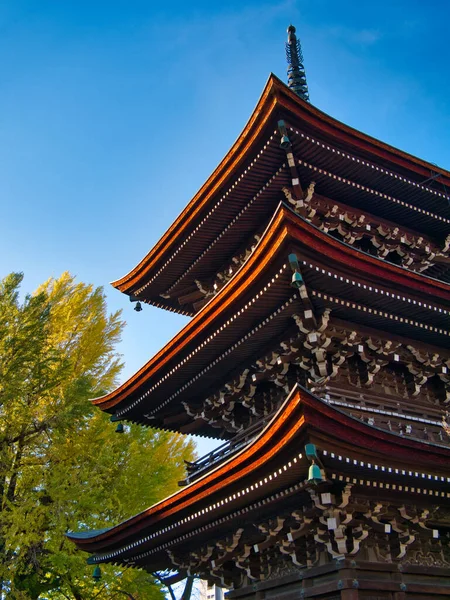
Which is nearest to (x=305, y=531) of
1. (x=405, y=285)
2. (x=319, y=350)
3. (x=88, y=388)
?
(x=319, y=350)

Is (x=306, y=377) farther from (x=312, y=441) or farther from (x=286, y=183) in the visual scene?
(x=286, y=183)

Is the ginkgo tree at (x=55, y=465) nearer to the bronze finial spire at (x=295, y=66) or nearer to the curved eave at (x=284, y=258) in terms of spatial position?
the curved eave at (x=284, y=258)

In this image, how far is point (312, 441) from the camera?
6.87 m

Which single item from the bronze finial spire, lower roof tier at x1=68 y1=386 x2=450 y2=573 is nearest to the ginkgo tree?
lower roof tier at x1=68 y1=386 x2=450 y2=573

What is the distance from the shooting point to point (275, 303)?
31.2 ft

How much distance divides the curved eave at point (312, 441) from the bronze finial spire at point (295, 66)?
1197 cm

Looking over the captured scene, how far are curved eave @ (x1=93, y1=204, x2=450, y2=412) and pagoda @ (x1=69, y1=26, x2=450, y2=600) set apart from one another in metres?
0.03

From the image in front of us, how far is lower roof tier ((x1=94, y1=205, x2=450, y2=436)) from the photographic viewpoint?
8523 mm

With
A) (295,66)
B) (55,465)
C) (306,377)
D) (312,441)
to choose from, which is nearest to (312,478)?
(312,441)

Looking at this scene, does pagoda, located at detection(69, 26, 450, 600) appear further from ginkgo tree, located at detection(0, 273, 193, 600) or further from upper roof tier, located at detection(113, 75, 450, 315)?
ginkgo tree, located at detection(0, 273, 193, 600)

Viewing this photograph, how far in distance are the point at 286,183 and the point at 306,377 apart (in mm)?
4295

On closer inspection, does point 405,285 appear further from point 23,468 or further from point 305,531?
point 23,468

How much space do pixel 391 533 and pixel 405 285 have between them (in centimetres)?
414

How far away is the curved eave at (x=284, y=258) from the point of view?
824 centimetres
